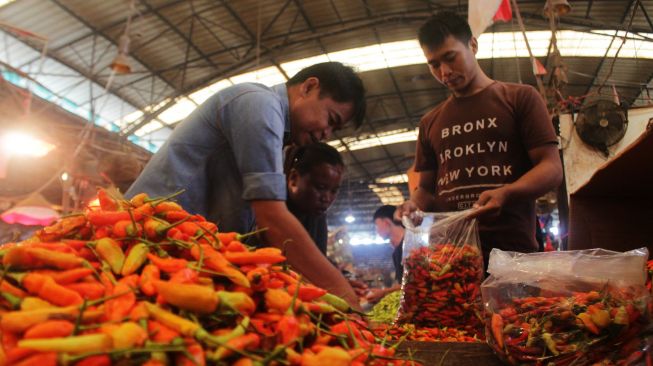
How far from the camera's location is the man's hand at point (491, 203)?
5.30ft

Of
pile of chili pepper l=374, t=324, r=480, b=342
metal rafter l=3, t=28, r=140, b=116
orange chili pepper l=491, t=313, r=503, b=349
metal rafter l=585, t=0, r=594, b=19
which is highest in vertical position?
metal rafter l=585, t=0, r=594, b=19

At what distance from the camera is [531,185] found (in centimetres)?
169

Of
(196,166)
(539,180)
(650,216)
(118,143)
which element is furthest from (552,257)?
(118,143)

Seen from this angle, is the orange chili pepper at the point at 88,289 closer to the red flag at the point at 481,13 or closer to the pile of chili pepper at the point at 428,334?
the pile of chili pepper at the point at 428,334

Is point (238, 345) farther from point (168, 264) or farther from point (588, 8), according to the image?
point (588, 8)

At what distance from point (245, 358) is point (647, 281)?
1.14 metres

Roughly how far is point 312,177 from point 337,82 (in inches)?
33.2

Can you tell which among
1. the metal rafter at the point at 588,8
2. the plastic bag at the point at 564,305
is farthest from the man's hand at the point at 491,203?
the metal rafter at the point at 588,8

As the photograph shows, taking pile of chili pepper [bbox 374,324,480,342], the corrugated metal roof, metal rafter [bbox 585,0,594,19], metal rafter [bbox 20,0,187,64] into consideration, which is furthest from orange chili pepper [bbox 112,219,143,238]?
metal rafter [bbox 585,0,594,19]

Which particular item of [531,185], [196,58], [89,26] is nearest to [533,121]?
[531,185]

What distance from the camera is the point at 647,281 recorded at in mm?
1175

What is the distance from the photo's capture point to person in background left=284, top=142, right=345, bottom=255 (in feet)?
7.95

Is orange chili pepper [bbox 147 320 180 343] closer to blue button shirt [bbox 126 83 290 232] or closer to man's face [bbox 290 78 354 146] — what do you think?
blue button shirt [bbox 126 83 290 232]

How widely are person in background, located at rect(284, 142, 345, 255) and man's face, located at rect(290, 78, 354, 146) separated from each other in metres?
0.61
